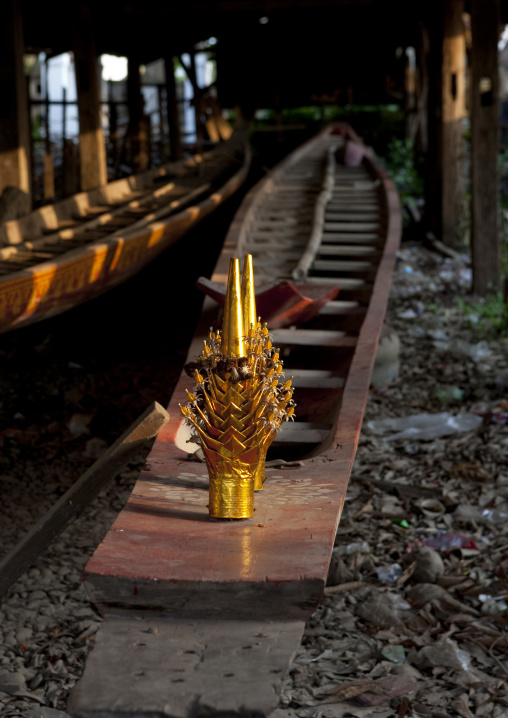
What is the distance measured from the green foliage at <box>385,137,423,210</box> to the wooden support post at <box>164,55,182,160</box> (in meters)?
3.39

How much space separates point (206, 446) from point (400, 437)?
2.79m

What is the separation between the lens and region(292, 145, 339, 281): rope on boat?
5.39 metres

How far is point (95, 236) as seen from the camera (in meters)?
6.64

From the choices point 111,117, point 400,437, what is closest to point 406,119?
point 111,117

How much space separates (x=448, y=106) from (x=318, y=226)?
3065mm

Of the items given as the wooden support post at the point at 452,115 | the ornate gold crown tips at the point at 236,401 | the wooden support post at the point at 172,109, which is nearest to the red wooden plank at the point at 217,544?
the ornate gold crown tips at the point at 236,401

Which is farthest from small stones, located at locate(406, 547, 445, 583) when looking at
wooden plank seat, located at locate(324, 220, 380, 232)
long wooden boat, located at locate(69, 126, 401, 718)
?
wooden plank seat, located at locate(324, 220, 380, 232)

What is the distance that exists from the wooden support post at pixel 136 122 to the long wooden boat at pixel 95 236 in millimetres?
955

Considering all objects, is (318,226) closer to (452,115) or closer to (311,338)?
(311,338)

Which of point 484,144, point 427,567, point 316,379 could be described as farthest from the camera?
point 484,144

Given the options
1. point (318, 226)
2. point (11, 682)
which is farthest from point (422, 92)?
point (11, 682)

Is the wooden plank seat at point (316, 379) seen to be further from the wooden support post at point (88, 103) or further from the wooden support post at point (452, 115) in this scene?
the wooden support post at point (88, 103)

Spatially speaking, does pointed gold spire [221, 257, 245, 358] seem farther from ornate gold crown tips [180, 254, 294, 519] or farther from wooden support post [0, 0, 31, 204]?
wooden support post [0, 0, 31, 204]

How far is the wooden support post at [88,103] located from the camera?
8.59 m
